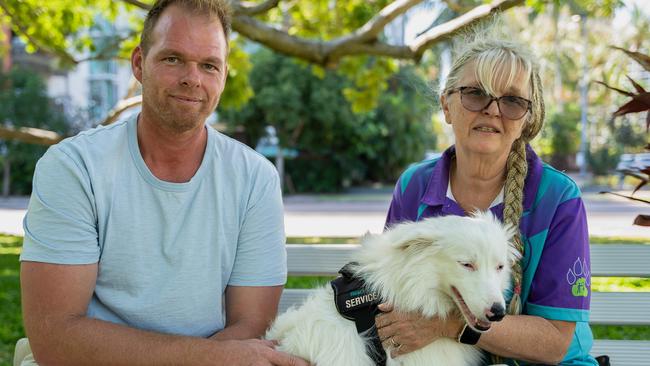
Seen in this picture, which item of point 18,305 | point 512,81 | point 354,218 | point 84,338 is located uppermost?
point 512,81

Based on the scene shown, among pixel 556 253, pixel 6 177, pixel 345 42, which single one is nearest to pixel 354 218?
pixel 345 42

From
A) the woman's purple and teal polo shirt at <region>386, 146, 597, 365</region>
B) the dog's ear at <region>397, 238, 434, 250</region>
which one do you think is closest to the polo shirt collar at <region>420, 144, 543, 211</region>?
the woman's purple and teal polo shirt at <region>386, 146, 597, 365</region>

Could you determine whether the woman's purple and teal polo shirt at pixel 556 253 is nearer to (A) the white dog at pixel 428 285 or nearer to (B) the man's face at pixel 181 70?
(A) the white dog at pixel 428 285

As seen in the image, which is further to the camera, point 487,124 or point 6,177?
point 6,177

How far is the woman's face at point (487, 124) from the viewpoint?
2875mm

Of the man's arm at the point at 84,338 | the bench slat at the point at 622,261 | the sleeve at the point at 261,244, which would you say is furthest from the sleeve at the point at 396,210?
the bench slat at the point at 622,261

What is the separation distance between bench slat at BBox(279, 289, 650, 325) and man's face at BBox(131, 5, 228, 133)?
2.49 m

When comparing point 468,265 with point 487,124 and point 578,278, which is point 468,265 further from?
point 487,124

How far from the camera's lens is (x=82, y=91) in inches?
1615

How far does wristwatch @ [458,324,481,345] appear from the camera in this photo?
104 inches

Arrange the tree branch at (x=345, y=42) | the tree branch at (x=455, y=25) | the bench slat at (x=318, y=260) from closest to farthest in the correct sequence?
the bench slat at (x=318, y=260), the tree branch at (x=455, y=25), the tree branch at (x=345, y=42)

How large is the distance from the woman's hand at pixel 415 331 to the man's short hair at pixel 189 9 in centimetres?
156

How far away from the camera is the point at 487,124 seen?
290 centimetres

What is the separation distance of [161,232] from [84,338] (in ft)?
1.77
